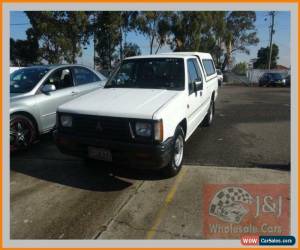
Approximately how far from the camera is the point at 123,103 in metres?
4.43

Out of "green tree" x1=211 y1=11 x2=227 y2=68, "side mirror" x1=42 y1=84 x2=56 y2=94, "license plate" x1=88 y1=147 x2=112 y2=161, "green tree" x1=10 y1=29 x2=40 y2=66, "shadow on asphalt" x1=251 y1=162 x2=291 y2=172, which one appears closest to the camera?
"license plate" x1=88 y1=147 x2=112 y2=161

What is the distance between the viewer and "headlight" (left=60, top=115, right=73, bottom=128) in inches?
179

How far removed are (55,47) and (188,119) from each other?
75.0ft

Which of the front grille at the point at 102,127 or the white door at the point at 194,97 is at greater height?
the white door at the point at 194,97

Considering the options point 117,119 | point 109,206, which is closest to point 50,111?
point 117,119

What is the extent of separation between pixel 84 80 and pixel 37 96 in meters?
1.64

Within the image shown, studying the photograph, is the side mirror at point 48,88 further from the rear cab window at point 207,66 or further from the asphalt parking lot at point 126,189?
the rear cab window at point 207,66

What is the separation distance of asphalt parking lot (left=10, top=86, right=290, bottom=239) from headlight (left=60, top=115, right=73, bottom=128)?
88 cm

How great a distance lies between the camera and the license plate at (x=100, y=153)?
4230mm

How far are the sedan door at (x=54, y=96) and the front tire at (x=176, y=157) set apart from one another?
9.62 feet

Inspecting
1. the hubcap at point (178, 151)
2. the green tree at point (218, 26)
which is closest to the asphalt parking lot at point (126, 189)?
the hubcap at point (178, 151)

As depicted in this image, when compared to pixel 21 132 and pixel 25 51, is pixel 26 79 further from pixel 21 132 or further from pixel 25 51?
pixel 25 51

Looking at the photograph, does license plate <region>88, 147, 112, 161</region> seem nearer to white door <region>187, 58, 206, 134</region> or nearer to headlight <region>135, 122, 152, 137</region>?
headlight <region>135, 122, 152, 137</region>

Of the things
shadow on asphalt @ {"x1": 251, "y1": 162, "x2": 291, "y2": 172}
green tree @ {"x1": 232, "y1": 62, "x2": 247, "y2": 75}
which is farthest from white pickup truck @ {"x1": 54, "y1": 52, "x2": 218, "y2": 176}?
green tree @ {"x1": 232, "y1": 62, "x2": 247, "y2": 75}
